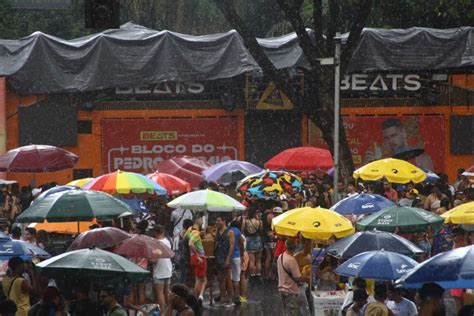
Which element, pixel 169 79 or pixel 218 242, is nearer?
pixel 218 242

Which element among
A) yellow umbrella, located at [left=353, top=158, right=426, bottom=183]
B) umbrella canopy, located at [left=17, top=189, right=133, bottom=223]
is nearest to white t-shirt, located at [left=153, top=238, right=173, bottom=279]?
umbrella canopy, located at [left=17, top=189, right=133, bottom=223]

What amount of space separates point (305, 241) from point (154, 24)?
2648 cm

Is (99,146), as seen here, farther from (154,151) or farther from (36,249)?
(36,249)

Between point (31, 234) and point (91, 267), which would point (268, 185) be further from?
point (91, 267)

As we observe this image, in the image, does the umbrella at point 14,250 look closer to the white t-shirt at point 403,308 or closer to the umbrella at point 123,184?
the white t-shirt at point 403,308

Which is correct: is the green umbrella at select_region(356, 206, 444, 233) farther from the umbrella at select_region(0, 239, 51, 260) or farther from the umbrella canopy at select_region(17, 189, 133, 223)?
the umbrella at select_region(0, 239, 51, 260)

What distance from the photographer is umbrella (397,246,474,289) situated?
10.5m

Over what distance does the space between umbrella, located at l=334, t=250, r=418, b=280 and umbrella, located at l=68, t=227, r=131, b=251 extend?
11.3 ft

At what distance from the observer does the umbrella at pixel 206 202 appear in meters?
20.3

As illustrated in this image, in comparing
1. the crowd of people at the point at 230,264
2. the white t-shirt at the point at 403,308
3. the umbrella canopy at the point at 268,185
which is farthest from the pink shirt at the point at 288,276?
the umbrella canopy at the point at 268,185

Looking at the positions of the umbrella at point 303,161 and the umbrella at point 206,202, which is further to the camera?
the umbrella at point 303,161

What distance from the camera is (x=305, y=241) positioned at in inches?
681

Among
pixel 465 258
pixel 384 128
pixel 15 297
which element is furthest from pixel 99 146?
pixel 465 258

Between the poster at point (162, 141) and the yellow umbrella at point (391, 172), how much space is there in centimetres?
973
